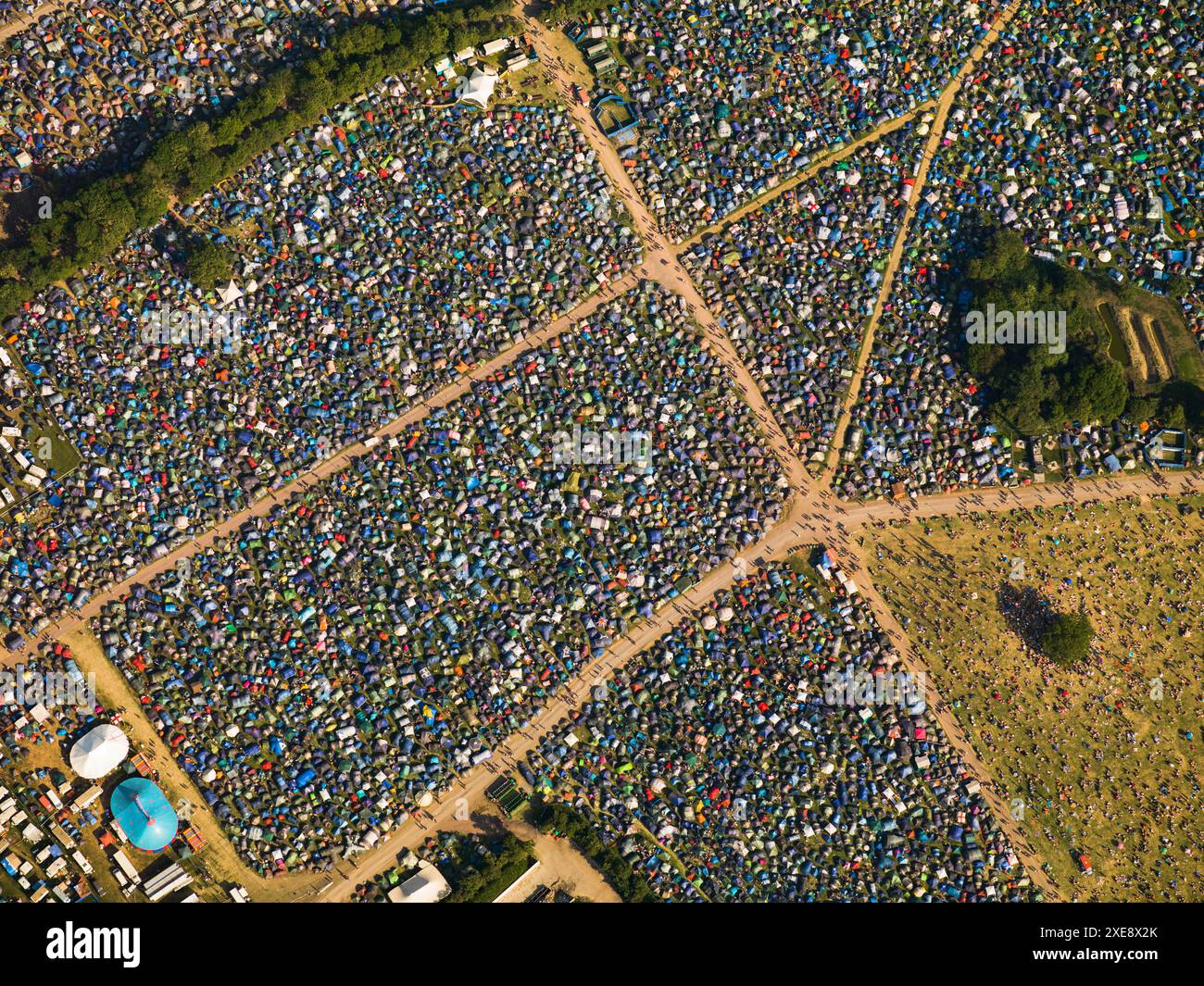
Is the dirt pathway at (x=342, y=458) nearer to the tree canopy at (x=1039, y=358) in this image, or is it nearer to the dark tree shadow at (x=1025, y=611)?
the tree canopy at (x=1039, y=358)

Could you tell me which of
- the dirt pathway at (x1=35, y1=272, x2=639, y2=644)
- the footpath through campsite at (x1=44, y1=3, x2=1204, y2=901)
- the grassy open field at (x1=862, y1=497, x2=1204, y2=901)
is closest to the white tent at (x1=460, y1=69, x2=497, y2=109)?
the footpath through campsite at (x1=44, y1=3, x2=1204, y2=901)

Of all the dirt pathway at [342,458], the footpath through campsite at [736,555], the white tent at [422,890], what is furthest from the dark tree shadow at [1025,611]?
the white tent at [422,890]

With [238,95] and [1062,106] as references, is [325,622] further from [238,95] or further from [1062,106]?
[1062,106]

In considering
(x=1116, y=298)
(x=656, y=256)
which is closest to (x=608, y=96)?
(x=656, y=256)

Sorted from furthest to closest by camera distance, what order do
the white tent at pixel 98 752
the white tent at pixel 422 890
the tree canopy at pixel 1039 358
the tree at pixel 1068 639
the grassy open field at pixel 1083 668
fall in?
the tree canopy at pixel 1039 358 < the grassy open field at pixel 1083 668 < the tree at pixel 1068 639 < the white tent at pixel 422 890 < the white tent at pixel 98 752

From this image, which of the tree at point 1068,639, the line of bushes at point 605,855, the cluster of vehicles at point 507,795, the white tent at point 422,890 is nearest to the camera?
the white tent at point 422,890

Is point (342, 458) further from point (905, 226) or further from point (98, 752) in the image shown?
point (905, 226)
